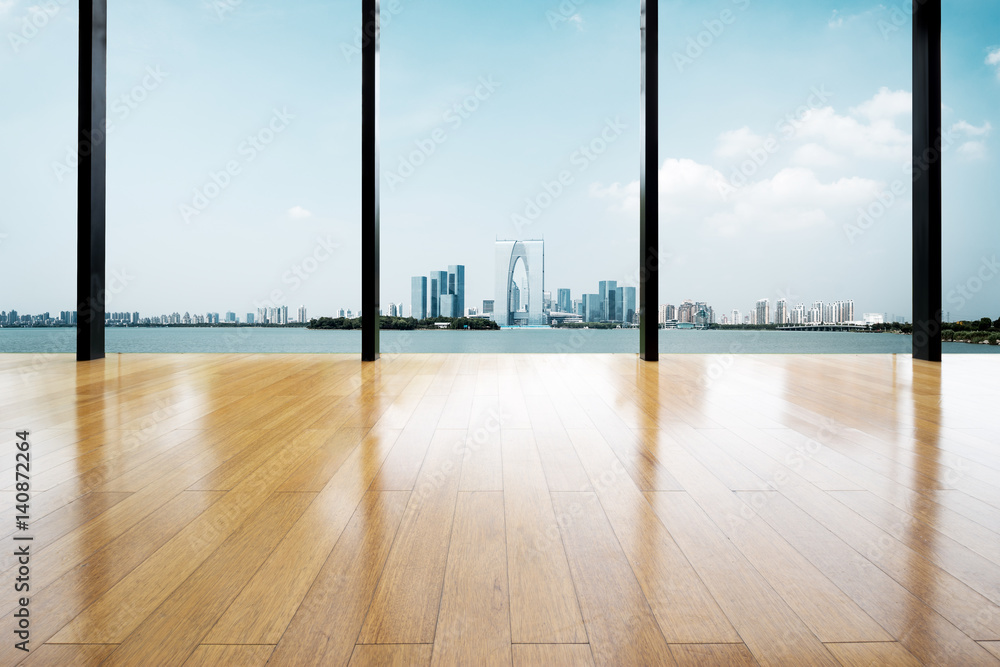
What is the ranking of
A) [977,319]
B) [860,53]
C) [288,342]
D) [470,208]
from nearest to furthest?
[977,319], [288,342], [860,53], [470,208]

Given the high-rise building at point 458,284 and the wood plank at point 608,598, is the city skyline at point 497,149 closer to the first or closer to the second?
the high-rise building at point 458,284

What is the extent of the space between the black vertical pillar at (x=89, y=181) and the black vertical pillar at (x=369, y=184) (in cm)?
193

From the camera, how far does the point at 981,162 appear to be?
5293 mm

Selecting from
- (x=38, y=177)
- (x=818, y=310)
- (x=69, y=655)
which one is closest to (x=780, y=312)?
(x=818, y=310)

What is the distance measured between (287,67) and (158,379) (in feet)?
16.4

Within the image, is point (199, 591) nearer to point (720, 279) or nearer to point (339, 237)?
point (339, 237)

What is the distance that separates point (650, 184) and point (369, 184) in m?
2.13

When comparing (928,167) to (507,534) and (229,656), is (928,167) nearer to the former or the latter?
(507,534)

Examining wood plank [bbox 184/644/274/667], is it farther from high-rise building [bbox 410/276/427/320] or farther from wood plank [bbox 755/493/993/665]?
high-rise building [bbox 410/276/427/320]

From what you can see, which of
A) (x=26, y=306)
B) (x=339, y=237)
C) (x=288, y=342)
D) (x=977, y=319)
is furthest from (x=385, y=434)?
(x=977, y=319)

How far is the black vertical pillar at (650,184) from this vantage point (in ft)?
13.3

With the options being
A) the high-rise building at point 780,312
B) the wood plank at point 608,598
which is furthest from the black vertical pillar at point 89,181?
the high-rise building at point 780,312

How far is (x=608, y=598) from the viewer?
807 millimetres

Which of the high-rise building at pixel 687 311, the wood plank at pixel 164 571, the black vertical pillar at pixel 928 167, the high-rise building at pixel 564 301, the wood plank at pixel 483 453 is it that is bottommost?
the wood plank at pixel 164 571
